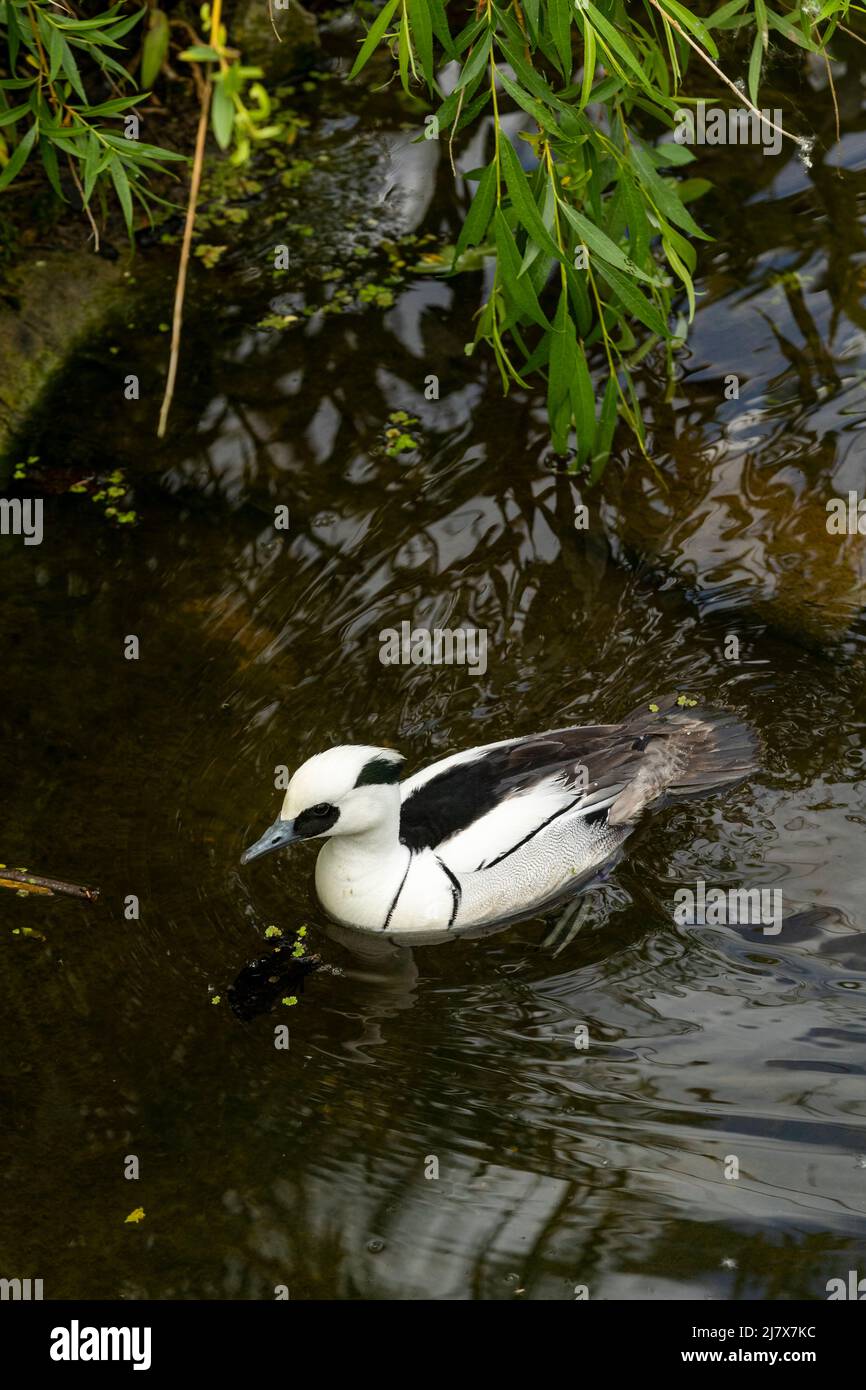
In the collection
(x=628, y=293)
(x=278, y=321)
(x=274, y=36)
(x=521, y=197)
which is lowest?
(x=628, y=293)

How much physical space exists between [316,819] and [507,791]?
72 centimetres

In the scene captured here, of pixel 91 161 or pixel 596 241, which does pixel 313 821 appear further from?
pixel 91 161

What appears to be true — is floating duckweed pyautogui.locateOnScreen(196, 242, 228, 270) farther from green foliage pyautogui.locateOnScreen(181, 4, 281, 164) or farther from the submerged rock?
green foliage pyautogui.locateOnScreen(181, 4, 281, 164)

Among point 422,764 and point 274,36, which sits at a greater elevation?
point 274,36

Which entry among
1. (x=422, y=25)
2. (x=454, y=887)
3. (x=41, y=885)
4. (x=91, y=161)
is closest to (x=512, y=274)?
(x=422, y=25)

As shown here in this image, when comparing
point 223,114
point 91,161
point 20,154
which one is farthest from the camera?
point 20,154

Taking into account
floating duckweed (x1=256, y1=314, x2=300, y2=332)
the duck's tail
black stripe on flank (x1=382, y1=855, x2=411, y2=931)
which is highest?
floating duckweed (x1=256, y1=314, x2=300, y2=332)

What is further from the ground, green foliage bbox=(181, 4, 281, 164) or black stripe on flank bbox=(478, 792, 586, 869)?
green foliage bbox=(181, 4, 281, 164)

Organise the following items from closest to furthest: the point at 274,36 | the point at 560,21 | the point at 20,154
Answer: the point at 560,21 → the point at 20,154 → the point at 274,36

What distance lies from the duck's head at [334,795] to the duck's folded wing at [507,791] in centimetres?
32

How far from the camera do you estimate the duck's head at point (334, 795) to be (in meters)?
4.80

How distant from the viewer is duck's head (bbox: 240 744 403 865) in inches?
189

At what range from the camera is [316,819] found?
15.9ft

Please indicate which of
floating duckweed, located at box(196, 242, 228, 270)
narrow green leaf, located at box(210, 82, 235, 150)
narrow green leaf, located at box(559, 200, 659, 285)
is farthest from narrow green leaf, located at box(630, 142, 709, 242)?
floating duckweed, located at box(196, 242, 228, 270)
